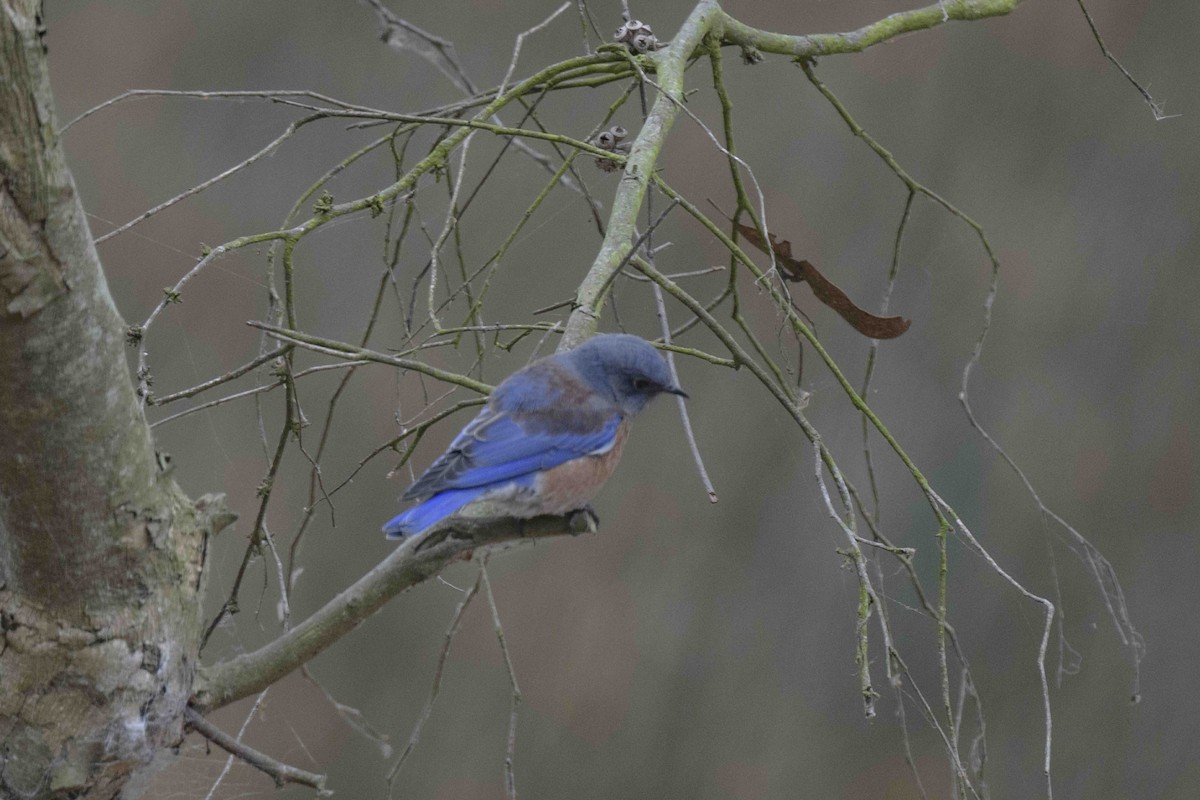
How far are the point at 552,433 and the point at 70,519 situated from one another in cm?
87

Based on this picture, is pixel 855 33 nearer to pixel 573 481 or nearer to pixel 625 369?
pixel 625 369

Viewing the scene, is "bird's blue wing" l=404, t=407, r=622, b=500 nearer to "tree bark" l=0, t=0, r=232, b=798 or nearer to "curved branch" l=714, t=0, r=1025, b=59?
"tree bark" l=0, t=0, r=232, b=798

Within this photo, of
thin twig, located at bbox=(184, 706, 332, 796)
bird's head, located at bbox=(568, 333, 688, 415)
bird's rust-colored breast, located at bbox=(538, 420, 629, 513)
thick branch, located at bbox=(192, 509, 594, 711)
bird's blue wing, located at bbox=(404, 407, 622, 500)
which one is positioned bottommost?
thin twig, located at bbox=(184, 706, 332, 796)

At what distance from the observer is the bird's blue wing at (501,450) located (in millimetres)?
1771

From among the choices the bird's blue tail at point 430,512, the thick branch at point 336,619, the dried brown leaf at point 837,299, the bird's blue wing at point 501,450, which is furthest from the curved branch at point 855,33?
the thick branch at point 336,619

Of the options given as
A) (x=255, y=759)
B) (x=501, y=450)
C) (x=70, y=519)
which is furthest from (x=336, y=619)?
(x=501, y=450)

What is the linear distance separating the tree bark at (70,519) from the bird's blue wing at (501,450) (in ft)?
1.59

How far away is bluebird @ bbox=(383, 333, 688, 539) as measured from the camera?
1.75 metres

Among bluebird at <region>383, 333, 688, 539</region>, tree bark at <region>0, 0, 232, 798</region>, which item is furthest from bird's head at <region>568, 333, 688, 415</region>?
tree bark at <region>0, 0, 232, 798</region>

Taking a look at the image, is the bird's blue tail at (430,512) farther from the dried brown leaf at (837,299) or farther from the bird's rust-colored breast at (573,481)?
the dried brown leaf at (837,299)

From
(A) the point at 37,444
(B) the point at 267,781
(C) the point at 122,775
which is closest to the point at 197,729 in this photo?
(C) the point at 122,775

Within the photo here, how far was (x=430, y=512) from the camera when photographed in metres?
1.65

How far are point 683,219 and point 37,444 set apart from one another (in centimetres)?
249

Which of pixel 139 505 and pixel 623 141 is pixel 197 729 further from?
pixel 623 141
